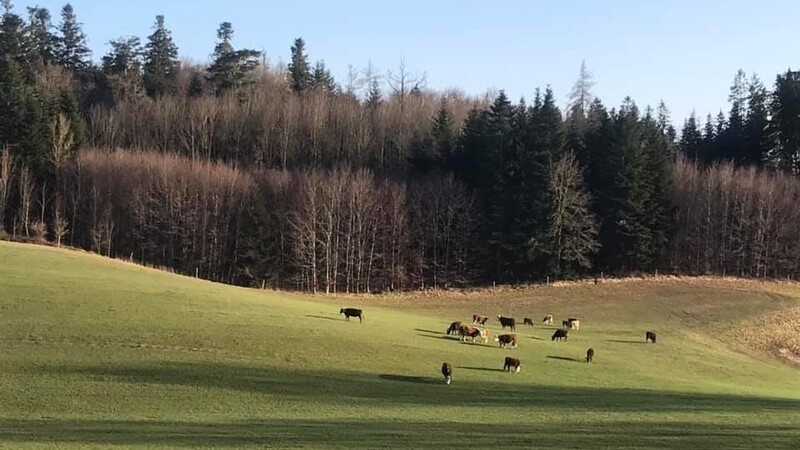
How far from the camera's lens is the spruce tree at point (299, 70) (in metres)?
144

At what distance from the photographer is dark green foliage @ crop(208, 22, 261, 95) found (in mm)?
130125

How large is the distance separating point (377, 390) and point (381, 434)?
685cm

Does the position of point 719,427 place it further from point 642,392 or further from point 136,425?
point 136,425

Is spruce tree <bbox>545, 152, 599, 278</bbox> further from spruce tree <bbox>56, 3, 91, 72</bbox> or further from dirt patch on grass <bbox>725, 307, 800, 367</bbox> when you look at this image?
spruce tree <bbox>56, 3, 91, 72</bbox>

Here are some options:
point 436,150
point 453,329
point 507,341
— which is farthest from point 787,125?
point 507,341

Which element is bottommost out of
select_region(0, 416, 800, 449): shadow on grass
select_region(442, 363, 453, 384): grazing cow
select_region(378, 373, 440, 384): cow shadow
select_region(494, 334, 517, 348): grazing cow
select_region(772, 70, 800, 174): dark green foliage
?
select_region(0, 416, 800, 449): shadow on grass

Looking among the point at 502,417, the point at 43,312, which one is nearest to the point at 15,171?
the point at 43,312

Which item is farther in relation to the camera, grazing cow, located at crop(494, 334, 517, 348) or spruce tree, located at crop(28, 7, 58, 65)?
spruce tree, located at crop(28, 7, 58, 65)

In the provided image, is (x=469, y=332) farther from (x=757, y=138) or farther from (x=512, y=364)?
(x=757, y=138)

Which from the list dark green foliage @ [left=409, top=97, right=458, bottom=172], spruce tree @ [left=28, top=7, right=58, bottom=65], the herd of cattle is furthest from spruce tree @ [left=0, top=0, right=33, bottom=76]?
the herd of cattle

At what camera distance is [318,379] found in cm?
3144

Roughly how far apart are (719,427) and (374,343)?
699 inches

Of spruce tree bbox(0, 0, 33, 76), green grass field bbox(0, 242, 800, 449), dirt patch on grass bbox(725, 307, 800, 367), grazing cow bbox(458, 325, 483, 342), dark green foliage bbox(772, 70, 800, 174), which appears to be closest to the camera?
green grass field bbox(0, 242, 800, 449)

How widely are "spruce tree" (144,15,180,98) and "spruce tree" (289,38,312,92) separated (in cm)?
2256
